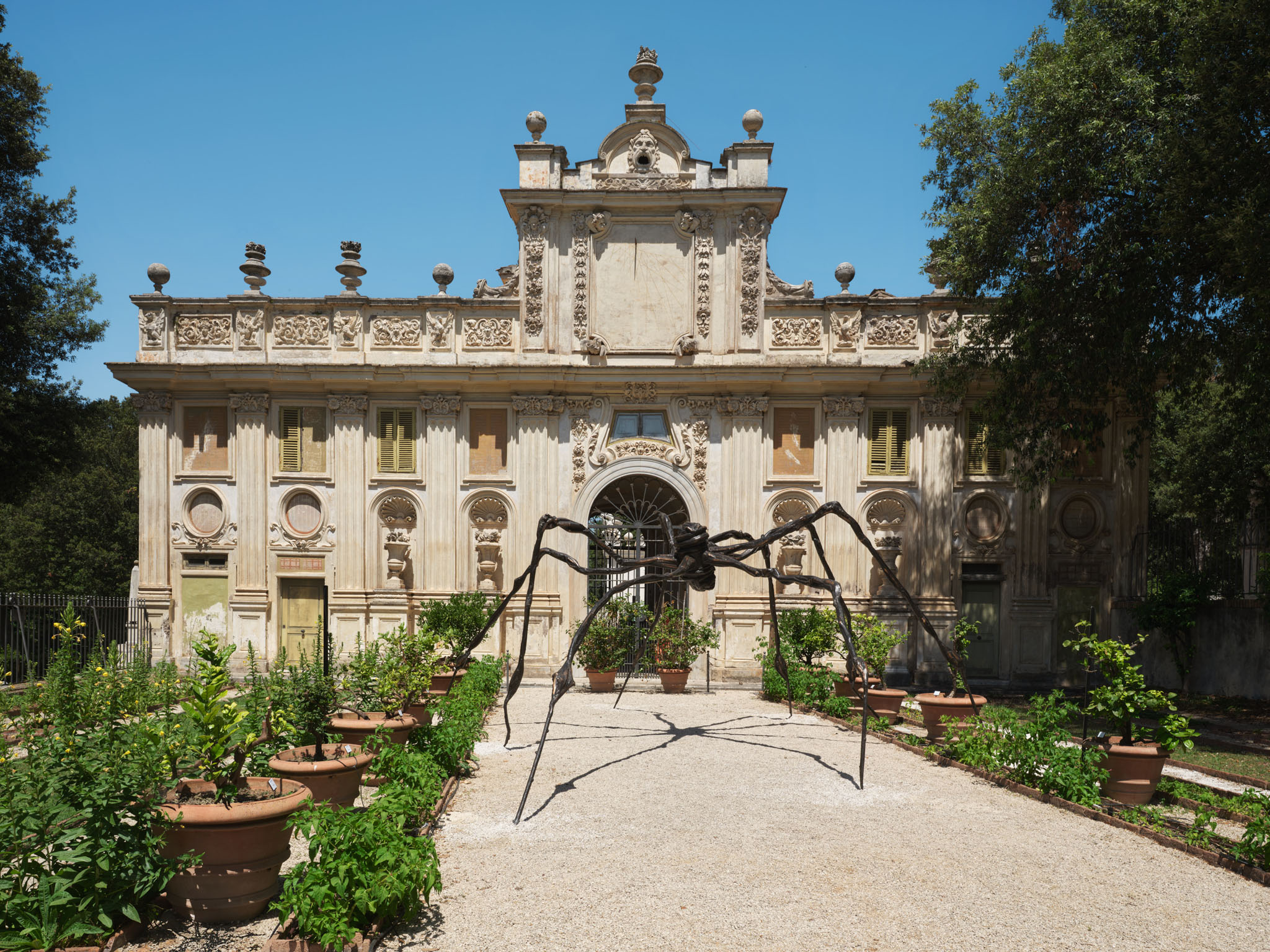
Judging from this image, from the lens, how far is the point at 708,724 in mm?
14086

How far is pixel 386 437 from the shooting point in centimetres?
2028

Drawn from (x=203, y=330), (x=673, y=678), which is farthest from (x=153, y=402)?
(x=673, y=678)

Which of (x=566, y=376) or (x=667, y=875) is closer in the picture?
(x=667, y=875)

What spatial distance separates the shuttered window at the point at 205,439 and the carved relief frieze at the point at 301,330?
2259 mm

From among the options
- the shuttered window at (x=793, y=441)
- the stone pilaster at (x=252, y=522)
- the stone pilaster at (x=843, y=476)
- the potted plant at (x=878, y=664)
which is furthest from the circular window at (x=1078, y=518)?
the stone pilaster at (x=252, y=522)

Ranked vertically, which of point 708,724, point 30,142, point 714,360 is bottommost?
point 708,724

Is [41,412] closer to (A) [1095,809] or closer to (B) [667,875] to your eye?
(B) [667,875]

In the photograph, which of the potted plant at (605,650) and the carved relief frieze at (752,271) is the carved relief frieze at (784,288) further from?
the potted plant at (605,650)

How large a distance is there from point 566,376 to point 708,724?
9110 millimetres

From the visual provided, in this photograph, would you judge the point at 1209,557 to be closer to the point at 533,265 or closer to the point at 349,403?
the point at 533,265

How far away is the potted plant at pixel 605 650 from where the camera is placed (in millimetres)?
18109

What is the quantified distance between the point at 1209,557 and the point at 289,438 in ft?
68.6

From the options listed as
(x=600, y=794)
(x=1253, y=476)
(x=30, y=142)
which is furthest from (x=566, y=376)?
(x=1253, y=476)

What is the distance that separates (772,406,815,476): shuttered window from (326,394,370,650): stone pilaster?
9.83 meters
